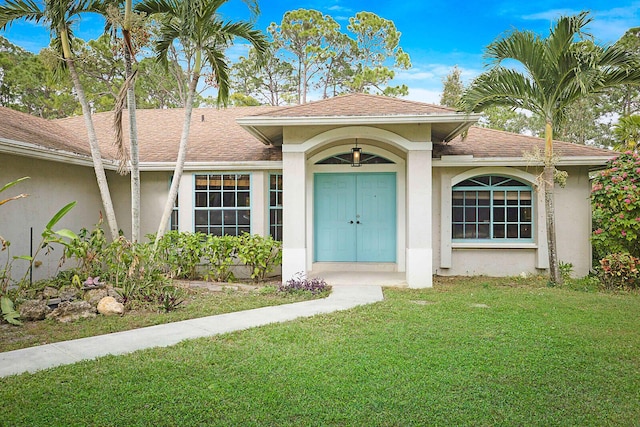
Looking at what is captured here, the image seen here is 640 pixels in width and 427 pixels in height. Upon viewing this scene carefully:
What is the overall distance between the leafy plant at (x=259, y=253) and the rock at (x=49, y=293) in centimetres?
334

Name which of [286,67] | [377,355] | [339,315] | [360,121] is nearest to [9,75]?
[286,67]

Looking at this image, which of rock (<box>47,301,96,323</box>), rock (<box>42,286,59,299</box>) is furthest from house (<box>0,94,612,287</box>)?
rock (<box>47,301,96,323</box>)

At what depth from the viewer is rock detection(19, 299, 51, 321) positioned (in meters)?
6.50

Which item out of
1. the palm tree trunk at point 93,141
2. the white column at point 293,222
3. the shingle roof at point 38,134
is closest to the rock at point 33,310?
the palm tree trunk at point 93,141

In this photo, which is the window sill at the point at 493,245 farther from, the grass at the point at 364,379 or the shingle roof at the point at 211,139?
the grass at the point at 364,379

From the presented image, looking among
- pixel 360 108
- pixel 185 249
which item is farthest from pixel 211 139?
pixel 360 108

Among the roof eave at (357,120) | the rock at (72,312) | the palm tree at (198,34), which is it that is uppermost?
the palm tree at (198,34)

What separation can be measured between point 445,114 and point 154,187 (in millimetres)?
6865

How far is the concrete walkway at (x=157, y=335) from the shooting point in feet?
15.8

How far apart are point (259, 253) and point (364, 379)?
558cm

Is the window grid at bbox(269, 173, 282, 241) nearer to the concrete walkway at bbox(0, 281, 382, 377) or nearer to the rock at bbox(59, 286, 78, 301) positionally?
the concrete walkway at bbox(0, 281, 382, 377)

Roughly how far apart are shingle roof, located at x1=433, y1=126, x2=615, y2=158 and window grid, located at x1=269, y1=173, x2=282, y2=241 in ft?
12.0

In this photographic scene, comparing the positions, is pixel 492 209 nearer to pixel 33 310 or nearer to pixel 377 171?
pixel 377 171

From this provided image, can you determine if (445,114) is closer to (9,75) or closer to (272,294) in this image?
(272,294)
